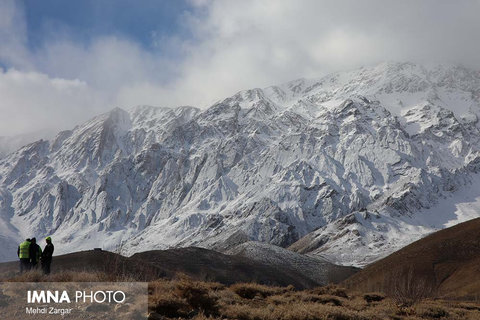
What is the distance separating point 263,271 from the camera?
136 metres

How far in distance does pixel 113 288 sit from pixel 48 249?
9.88m

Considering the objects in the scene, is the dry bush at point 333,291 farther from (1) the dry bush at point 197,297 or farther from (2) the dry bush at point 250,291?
(1) the dry bush at point 197,297

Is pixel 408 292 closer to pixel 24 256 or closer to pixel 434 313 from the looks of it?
pixel 434 313

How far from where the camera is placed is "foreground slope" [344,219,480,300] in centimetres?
8112

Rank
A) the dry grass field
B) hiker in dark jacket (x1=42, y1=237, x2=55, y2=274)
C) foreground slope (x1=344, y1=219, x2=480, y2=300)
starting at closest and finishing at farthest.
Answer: the dry grass field → hiker in dark jacket (x1=42, y1=237, x2=55, y2=274) → foreground slope (x1=344, y1=219, x2=480, y2=300)

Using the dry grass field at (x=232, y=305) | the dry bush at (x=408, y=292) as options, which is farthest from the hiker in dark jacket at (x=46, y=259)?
the dry bush at (x=408, y=292)

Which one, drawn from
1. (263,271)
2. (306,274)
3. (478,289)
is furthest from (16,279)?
(306,274)

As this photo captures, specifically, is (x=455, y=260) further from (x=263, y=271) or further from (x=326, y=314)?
(x=326, y=314)

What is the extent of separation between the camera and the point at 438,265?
92312 millimetres

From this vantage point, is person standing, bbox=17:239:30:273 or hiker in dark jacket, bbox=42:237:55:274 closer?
hiker in dark jacket, bbox=42:237:55:274

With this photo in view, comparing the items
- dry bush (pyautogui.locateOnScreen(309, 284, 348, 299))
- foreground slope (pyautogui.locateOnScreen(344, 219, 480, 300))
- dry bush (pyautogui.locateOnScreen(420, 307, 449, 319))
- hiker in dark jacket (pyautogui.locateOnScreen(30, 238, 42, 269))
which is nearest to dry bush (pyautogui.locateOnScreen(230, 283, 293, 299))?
dry bush (pyautogui.locateOnScreen(309, 284, 348, 299))

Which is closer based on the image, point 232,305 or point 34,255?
point 232,305

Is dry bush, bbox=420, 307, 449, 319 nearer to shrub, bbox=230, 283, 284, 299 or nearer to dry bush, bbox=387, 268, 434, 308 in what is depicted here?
dry bush, bbox=387, 268, 434, 308

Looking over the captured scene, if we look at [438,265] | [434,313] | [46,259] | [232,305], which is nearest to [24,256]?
[46,259]
